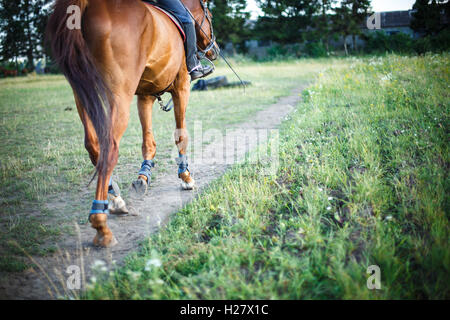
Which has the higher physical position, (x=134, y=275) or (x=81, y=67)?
(x=81, y=67)

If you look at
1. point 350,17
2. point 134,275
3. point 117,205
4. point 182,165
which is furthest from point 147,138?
point 350,17

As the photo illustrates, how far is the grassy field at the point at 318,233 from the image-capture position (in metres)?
1.68

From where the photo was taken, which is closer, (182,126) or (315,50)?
(182,126)

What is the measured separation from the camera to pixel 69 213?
10.2ft

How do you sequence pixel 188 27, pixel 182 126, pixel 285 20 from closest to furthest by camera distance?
1. pixel 188 27
2. pixel 182 126
3. pixel 285 20

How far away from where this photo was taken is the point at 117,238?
102 inches

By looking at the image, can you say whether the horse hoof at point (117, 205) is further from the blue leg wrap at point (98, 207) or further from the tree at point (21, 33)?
the tree at point (21, 33)

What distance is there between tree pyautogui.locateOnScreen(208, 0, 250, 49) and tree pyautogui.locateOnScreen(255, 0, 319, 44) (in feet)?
9.58

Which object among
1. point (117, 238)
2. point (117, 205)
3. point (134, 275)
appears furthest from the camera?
point (117, 205)

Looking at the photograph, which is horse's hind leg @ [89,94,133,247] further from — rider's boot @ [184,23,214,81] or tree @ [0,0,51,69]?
tree @ [0,0,51,69]

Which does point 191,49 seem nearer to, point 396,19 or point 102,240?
point 102,240

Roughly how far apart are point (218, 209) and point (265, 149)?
1865 mm

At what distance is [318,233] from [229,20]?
43624 mm

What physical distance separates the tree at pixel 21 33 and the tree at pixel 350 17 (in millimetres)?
32445
